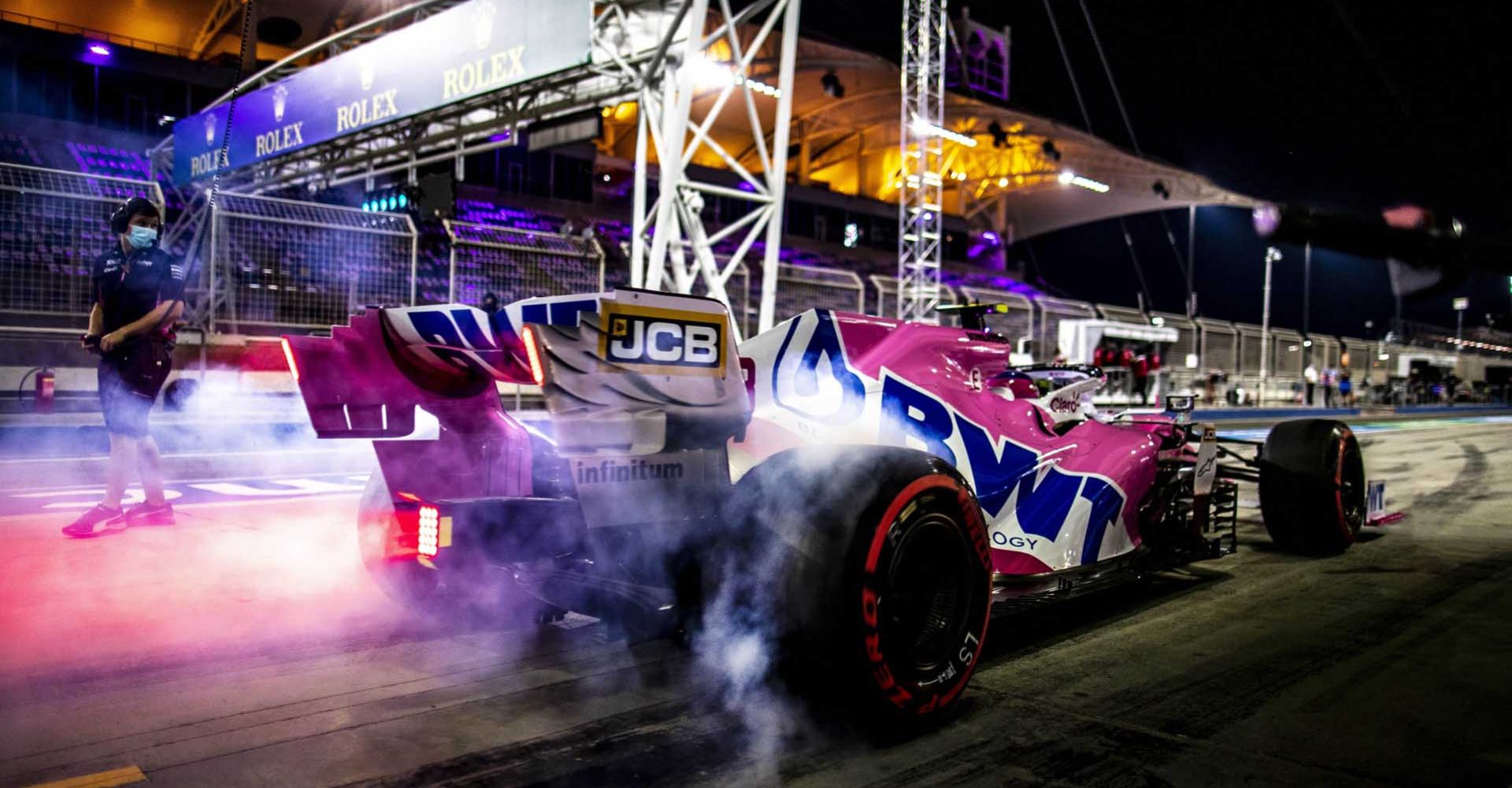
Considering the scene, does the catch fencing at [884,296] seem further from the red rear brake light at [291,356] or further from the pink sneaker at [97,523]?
the red rear brake light at [291,356]

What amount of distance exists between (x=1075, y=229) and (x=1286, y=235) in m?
60.6

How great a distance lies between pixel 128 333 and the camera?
19.7ft

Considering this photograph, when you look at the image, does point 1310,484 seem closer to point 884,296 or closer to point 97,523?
point 97,523

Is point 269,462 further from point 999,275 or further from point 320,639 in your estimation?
point 999,275

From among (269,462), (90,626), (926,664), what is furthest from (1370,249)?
(269,462)

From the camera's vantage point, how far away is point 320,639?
416cm

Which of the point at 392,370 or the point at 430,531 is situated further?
the point at 392,370

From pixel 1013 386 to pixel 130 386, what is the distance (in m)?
5.02

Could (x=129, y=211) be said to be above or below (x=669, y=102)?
below

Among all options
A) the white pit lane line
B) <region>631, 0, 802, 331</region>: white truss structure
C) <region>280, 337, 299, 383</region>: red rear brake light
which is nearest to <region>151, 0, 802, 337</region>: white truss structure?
<region>631, 0, 802, 331</region>: white truss structure

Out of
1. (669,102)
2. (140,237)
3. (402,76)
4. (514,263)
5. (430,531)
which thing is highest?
(402,76)

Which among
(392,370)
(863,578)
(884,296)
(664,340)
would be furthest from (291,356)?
(884,296)

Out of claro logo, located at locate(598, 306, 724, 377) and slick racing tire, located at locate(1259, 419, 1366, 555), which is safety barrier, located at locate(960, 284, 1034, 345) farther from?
claro logo, located at locate(598, 306, 724, 377)

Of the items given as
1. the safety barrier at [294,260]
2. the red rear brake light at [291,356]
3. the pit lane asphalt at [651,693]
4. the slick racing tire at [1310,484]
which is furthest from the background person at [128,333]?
the slick racing tire at [1310,484]
